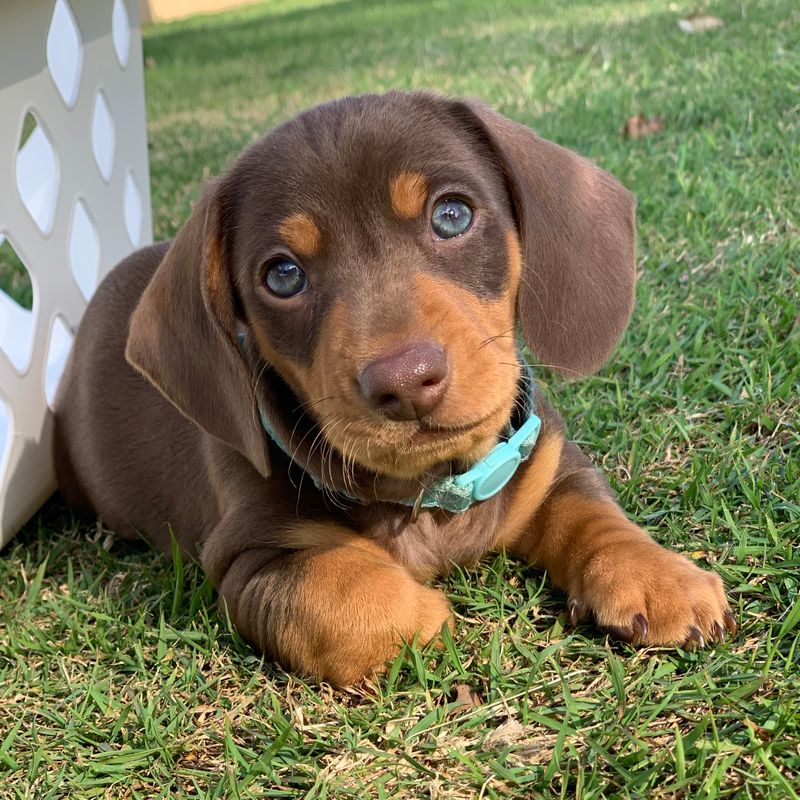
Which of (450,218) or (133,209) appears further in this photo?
(133,209)

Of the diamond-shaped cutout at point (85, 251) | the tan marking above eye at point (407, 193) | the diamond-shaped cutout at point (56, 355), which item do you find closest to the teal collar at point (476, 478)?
the tan marking above eye at point (407, 193)

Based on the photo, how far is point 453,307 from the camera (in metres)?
2.33

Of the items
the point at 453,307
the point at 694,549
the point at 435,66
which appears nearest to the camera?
the point at 453,307

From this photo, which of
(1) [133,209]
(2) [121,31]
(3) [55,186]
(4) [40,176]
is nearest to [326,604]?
(3) [55,186]

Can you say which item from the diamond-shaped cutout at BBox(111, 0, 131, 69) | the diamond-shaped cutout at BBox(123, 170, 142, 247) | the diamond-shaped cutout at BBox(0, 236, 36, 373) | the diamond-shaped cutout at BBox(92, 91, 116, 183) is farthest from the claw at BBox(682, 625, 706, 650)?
the diamond-shaped cutout at BBox(111, 0, 131, 69)

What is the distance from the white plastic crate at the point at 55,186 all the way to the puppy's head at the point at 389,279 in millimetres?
1248

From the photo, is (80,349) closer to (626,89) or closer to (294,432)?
(294,432)

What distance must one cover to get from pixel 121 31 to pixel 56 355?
198cm

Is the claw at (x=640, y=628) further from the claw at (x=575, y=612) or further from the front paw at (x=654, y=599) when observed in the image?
the claw at (x=575, y=612)

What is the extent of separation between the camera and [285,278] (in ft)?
8.34

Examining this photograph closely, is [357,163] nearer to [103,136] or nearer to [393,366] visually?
[393,366]

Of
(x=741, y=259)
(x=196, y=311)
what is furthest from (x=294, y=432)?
(x=741, y=259)

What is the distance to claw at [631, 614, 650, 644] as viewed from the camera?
2410 millimetres

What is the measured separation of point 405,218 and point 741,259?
2120 millimetres
